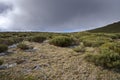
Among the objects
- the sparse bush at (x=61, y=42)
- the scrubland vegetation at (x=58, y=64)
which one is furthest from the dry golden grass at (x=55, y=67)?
the sparse bush at (x=61, y=42)

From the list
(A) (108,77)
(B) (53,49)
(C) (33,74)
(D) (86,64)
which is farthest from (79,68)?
(B) (53,49)

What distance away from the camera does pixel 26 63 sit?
1058 centimetres

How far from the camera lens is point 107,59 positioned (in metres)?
10.4

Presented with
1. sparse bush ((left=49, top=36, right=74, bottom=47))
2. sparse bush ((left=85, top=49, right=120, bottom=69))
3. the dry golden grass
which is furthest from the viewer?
sparse bush ((left=49, top=36, right=74, bottom=47))

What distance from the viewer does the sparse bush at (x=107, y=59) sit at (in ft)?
33.4

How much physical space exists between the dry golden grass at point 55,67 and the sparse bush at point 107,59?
307mm

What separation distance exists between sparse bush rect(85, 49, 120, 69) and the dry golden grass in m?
0.31

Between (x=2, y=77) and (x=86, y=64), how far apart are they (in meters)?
3.84

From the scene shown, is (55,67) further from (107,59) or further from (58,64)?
(107,59)

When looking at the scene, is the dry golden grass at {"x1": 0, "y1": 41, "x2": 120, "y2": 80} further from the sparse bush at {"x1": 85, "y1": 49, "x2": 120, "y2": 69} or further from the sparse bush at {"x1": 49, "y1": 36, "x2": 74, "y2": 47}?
the sparse bush at {"x1": 49, "y1": 36, "x2": 74, "y2": 47}

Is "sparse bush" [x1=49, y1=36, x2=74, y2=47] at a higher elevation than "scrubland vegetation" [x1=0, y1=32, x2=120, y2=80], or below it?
higher

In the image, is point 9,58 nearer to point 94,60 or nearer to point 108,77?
point 94,60

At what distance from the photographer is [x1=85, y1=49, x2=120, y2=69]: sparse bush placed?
10176 mm

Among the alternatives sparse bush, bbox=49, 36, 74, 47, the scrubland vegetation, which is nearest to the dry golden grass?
the scrubland vegetation
